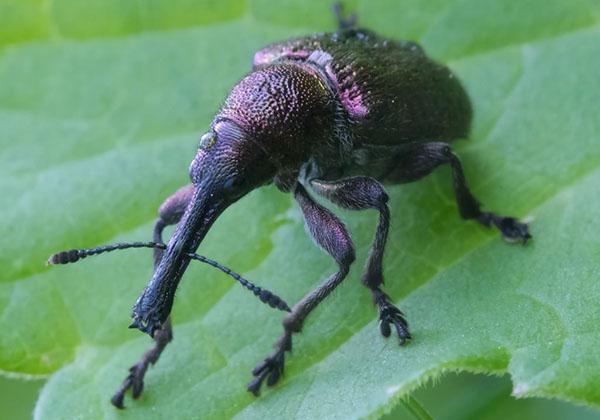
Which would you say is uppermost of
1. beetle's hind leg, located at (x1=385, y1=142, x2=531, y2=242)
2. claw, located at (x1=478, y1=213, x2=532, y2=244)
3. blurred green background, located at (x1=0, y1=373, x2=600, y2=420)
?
beetle's hind leg, located at (x1=385, y1=142, x2=531, y2=242)

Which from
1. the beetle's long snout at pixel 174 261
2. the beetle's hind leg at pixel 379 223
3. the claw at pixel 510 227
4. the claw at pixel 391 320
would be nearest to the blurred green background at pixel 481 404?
the claw at pixel 391 320

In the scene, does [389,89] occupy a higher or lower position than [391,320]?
higher

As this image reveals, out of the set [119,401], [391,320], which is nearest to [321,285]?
[391,320]

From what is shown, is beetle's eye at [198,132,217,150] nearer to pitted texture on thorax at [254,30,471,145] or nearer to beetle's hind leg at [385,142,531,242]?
pitted texture on thorax at [254,30,471,145]

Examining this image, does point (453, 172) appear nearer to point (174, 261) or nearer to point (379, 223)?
point (379, 223)

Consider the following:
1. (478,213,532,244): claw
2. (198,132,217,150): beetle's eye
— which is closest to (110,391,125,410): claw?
(198,132,217,150): beetle's eye

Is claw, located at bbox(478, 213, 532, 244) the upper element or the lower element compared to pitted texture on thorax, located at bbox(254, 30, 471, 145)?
lower

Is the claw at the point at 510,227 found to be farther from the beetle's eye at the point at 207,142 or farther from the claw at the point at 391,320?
the beetle's eye at the point at 207,142

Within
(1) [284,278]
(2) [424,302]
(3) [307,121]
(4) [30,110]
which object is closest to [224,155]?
(3) [307,121]

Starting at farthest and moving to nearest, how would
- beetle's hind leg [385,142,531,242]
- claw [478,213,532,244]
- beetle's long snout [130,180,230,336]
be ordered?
1. beetle's hind leg [385,142,531,242]
2. claw [478,213,532,244]
3. beetle's long snout [130,180,230,336]
